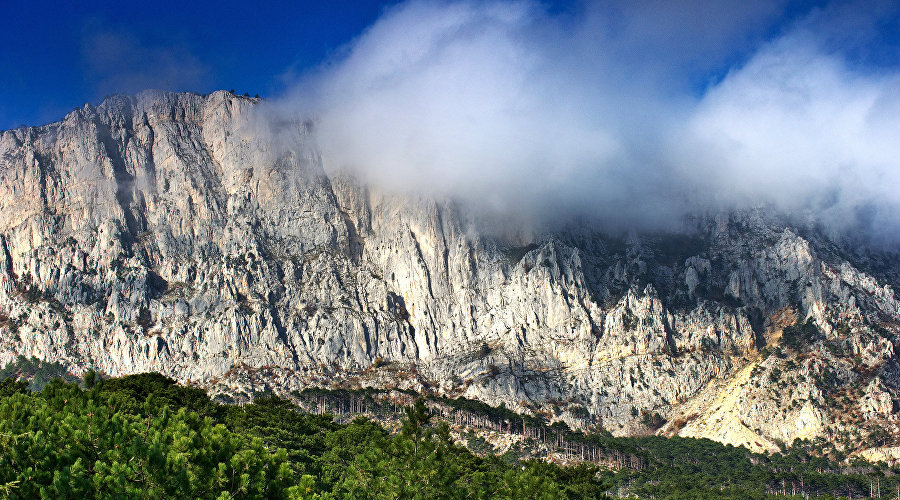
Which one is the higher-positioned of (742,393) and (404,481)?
(742,393)

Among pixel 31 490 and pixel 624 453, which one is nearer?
pixel 31 490

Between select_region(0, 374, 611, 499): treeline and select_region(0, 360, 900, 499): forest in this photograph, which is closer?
select_region(0, 374, 611, 499): treeline

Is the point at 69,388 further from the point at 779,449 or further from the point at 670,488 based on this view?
the point at 779,449

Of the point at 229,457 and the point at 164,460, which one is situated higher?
the point at 229,457

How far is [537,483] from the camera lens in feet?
215

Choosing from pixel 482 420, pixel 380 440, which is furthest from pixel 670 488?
pixel 380 440

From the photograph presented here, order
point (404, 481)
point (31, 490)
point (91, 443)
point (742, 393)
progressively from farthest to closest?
point (742, 393), point (404, 481), point (91, 443), point (31, 490)

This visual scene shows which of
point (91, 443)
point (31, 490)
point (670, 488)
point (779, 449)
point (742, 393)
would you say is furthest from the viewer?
point (742, 393)

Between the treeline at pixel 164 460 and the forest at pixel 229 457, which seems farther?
the forest at pixel 229 457

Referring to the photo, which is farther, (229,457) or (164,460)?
(229,457)

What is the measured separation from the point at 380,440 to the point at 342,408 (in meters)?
123

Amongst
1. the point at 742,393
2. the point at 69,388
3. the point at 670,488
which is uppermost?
the point at 742,393

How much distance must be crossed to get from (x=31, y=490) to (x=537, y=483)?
42.4 metres

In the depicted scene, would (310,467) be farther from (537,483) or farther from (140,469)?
(140,469)
